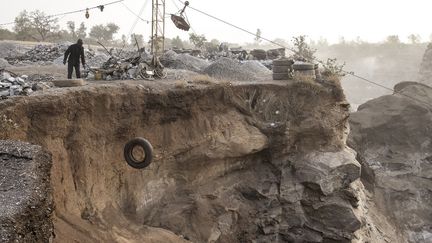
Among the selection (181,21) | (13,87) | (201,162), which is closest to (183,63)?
(181,21)

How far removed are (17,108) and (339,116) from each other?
9431 millimetres

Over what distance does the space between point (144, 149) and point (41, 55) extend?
48.2ft

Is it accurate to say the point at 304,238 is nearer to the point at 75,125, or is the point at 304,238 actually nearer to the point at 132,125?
the point at 132,125

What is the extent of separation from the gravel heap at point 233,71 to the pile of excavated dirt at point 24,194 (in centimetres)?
1033

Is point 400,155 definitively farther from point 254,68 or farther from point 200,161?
point 200,161

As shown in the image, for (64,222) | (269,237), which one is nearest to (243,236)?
(269,237)

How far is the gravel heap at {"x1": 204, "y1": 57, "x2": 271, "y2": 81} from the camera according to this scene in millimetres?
15455

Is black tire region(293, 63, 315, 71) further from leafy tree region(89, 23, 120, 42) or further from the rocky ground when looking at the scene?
leafy tree region(89, 23, 120, 42)

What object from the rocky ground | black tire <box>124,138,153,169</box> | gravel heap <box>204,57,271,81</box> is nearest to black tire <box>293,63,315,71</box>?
the rocky ground

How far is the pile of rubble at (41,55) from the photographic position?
64.2 feet

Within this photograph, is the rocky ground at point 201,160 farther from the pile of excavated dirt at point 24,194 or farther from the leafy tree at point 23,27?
the leafy tree at point 23,27

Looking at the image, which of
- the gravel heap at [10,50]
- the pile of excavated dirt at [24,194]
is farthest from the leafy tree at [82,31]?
the pile of excavated dirt at [24,194]

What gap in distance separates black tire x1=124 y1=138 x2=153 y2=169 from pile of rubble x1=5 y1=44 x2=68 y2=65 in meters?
12.2

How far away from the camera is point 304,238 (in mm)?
11680
